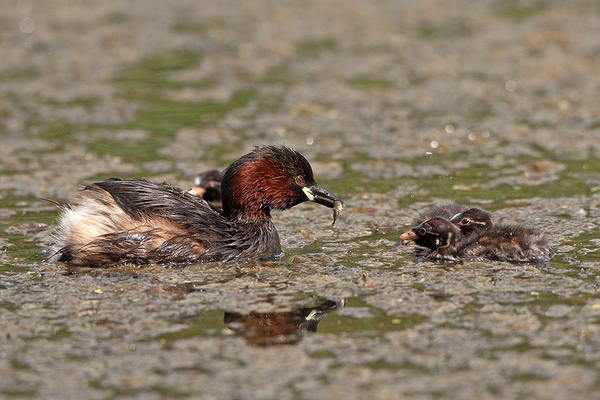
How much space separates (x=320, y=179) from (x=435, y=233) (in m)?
2.93

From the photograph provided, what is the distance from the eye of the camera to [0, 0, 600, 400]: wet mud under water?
5.84 metres

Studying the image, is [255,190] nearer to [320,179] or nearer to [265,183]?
[265,183]

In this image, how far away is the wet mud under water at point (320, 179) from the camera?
584 cm

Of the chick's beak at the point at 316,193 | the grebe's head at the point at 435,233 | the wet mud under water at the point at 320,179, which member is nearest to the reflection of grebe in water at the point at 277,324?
the wet mud under water at the point at 320,179

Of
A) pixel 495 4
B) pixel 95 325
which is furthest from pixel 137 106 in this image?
pixel 495 4

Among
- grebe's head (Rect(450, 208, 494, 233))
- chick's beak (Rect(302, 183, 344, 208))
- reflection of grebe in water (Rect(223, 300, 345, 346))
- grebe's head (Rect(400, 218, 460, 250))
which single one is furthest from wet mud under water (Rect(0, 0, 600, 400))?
grebe's head (Rect(450, 208, 494, 233))

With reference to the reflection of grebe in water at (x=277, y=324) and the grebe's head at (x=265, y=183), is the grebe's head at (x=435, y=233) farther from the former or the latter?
the reflection of grebe in water at (x=277, y=324)

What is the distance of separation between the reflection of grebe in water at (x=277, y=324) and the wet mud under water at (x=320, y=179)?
0.02 meters

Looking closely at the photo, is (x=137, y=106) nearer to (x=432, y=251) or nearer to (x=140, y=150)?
(x=140, y=150)

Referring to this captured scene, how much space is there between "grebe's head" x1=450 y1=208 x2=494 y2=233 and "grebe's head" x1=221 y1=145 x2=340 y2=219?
118 cm

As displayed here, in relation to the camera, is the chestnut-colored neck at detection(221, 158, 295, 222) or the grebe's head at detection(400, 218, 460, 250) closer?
the grebe's head at detection(400, 218, 460, 250)

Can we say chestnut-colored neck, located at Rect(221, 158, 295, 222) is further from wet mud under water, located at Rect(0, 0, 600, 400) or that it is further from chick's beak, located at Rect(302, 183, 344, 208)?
wet mud under water, located at Rect(0, 0, 600, 400)

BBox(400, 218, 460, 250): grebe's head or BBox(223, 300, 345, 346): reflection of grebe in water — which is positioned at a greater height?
BBox(400, 218, 460, 250): grebe's head

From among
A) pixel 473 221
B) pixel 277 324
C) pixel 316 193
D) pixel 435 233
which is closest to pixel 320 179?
pixel 316 193
